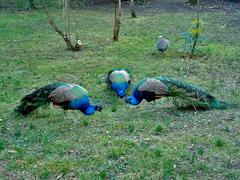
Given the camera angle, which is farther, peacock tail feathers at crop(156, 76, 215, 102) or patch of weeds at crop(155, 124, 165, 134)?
peacock tail feathers at crop(156, 76, 215, 102)

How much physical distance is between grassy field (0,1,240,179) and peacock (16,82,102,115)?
224mm

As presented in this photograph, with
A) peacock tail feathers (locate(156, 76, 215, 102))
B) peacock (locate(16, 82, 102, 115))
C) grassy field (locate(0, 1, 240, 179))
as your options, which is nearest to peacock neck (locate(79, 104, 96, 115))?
peacock (locate(16, 82, 102, 115))

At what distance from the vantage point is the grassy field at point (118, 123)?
5.96 m

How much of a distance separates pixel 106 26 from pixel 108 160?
1243 cm

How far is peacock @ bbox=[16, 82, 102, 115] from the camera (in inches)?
293

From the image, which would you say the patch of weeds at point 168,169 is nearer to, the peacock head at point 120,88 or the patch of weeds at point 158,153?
the patch of weeds at point 158,153

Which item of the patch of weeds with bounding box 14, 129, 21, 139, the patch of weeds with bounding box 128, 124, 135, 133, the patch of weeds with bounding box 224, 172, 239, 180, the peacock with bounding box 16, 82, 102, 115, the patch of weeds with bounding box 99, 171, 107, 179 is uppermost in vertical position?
the peacock with bounding box 16, 82, 102, 115

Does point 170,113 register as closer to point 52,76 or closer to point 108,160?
point 108,160

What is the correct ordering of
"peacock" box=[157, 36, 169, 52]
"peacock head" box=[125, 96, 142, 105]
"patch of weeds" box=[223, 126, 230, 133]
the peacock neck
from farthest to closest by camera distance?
"peacock" box=[157, 36, 169, 52] < "peacock head" box=[125, 96, 142, 105] < the peacock neck < "patch of weeds" box=[223, 126, 230, 133]

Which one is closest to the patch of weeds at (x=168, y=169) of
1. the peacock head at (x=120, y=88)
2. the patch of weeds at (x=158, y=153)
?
the patch of weeds at (x=158, y=153)

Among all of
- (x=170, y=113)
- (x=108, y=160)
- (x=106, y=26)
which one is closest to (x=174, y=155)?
(x=108, y=160)

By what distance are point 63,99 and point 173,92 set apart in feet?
5.65

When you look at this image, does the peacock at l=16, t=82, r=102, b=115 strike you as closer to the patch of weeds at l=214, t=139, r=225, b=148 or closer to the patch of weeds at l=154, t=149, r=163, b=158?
the patch of weeds at l=154, t=149, r=163, b=158

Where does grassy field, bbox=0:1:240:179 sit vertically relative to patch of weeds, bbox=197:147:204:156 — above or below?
below
